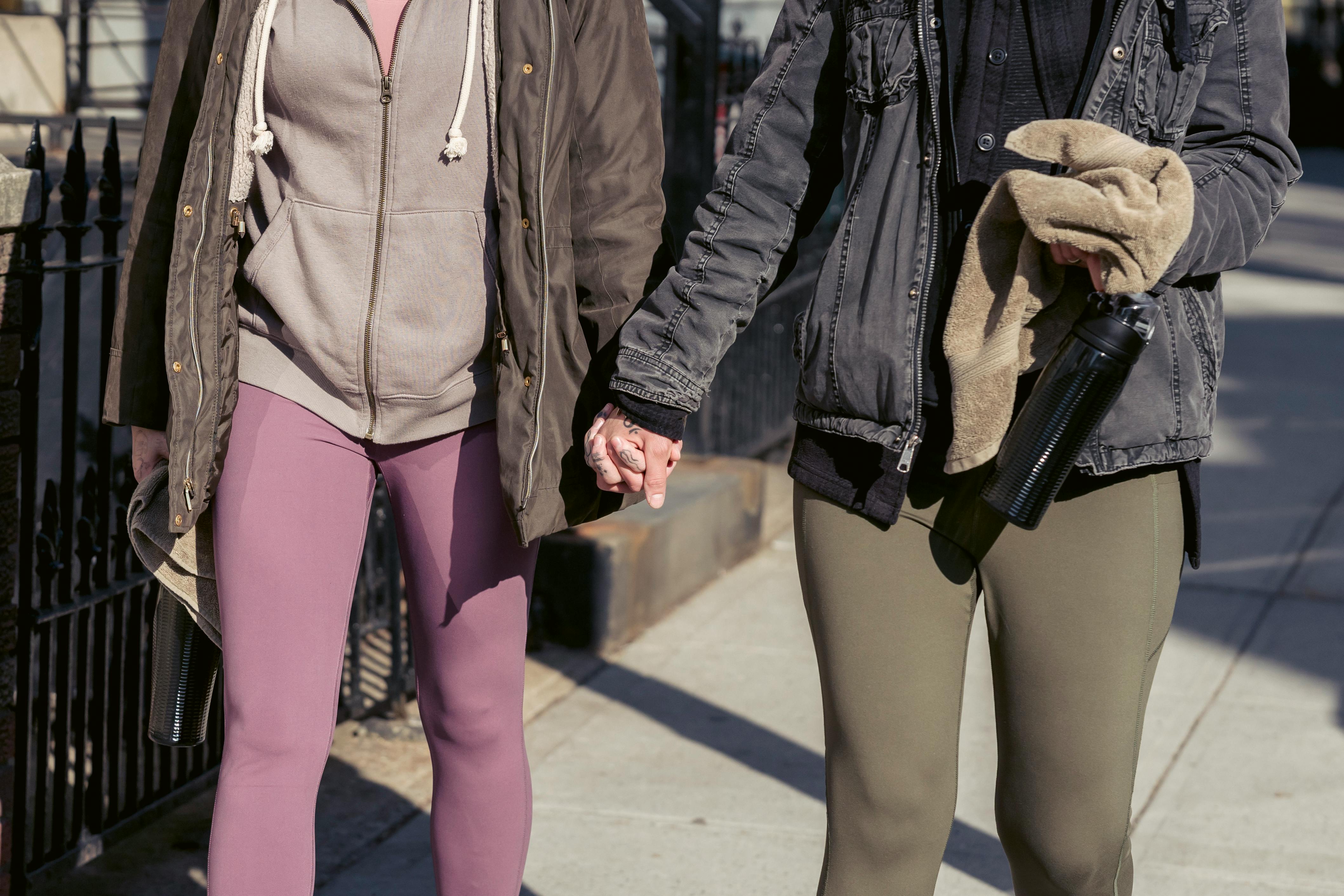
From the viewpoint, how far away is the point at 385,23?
2371 millimetres

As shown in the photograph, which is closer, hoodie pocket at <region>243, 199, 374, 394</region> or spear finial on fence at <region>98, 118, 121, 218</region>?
hoodie pocket at <region>243, 199, 374, 394</region>

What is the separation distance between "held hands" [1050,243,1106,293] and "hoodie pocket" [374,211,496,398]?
34.0 inches

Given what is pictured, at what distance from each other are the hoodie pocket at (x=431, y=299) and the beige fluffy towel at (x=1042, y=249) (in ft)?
2.43

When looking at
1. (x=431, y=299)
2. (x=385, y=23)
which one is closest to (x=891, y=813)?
(x=431, y=299)

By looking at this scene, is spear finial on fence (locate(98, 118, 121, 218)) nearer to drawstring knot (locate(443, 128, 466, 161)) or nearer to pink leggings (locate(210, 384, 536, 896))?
pink leggings (locate(210, 384, 536, 896))

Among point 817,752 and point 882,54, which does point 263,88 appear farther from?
point 817,752

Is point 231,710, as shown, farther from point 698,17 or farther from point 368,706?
point 698,17

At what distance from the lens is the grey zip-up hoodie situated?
2.37m

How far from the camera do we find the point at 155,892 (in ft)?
11.2

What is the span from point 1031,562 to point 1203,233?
19.1 inches

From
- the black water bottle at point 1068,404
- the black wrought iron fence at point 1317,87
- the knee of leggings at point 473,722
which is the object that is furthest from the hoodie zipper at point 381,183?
the black wrought iron fence at point 1317,87

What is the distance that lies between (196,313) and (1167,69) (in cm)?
141

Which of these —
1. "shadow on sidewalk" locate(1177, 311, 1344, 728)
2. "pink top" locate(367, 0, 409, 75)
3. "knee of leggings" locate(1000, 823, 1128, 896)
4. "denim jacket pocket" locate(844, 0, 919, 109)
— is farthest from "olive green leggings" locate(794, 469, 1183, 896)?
"shadow on sidewalk" locate(1177, 311, 1344, 728)

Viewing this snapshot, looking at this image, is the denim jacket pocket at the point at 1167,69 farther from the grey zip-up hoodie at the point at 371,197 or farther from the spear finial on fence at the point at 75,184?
the spear finial on fence at the point at 75,184
